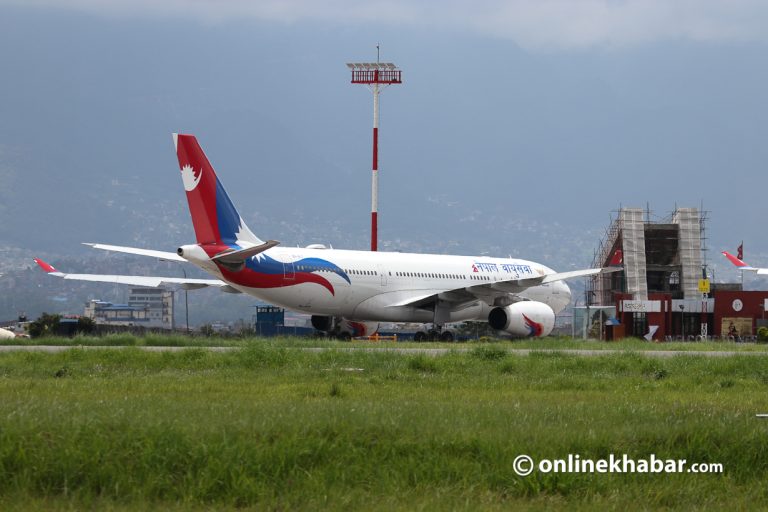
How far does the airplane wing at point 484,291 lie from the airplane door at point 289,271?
5277 millimetres

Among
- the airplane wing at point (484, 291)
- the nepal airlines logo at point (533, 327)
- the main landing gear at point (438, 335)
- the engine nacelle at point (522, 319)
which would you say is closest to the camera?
the airplane wing at point (484, 291)

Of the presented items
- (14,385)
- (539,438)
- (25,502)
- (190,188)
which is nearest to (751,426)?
(539,438)

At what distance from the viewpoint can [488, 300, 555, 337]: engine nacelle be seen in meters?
45.2

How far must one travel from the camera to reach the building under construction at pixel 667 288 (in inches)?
2285

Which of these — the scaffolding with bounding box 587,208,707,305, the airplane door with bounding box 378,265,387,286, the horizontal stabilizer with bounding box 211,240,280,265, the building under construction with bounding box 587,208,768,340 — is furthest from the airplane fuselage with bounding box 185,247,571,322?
the scaffolding with bounding box 587,208,707,305

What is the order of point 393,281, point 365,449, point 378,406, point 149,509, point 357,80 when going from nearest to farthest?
point 149,509
point 365,449
point 378,406
point 393,281
point 357,80

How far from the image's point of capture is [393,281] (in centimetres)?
4531

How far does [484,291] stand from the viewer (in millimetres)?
44906

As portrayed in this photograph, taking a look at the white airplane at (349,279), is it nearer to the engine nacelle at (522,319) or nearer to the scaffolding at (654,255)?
the engine nacelle at (522,319)

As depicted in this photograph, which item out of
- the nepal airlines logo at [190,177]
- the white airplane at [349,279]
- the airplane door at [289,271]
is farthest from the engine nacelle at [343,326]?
the nepal airlines logo at [190,177]

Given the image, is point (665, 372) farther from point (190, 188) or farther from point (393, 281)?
point (393, 281)

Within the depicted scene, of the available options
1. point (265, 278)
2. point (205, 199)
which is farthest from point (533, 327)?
point (205, 199)

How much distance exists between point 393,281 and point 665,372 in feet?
79.2

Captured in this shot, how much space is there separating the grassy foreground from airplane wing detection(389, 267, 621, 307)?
89.4 ft
